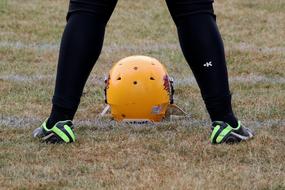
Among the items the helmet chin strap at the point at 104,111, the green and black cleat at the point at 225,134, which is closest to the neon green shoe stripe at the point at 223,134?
the green and black cleat at the point at 225,134

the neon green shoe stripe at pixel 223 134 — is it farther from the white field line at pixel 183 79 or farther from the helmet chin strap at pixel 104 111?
the white field line at pixel 183 79

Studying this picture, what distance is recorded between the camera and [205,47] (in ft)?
13.9

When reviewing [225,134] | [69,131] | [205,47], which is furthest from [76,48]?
[225,134]

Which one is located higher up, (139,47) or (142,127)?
(142,127)

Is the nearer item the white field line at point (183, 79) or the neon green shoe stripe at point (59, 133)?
the neon green shoe stripe at point (59, 133)

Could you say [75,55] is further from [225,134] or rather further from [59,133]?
[225,134]

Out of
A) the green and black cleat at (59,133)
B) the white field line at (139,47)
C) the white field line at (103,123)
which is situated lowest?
the white field line at (139,47)

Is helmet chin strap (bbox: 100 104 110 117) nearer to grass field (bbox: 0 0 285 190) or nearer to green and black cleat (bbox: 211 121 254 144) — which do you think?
grass field (bbox: 0 0 285 190)

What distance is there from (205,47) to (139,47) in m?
4.32

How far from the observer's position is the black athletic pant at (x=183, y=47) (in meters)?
4.23

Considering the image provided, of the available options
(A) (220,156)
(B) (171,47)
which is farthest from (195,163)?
(B) (171,47)

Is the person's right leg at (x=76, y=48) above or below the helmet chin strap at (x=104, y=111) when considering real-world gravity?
above

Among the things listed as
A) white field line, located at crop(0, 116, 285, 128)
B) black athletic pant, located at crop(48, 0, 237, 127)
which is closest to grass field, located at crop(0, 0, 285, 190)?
white field line, located at crop(0, 116, 285, 128)

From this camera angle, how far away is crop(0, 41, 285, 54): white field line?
824 centimetres
